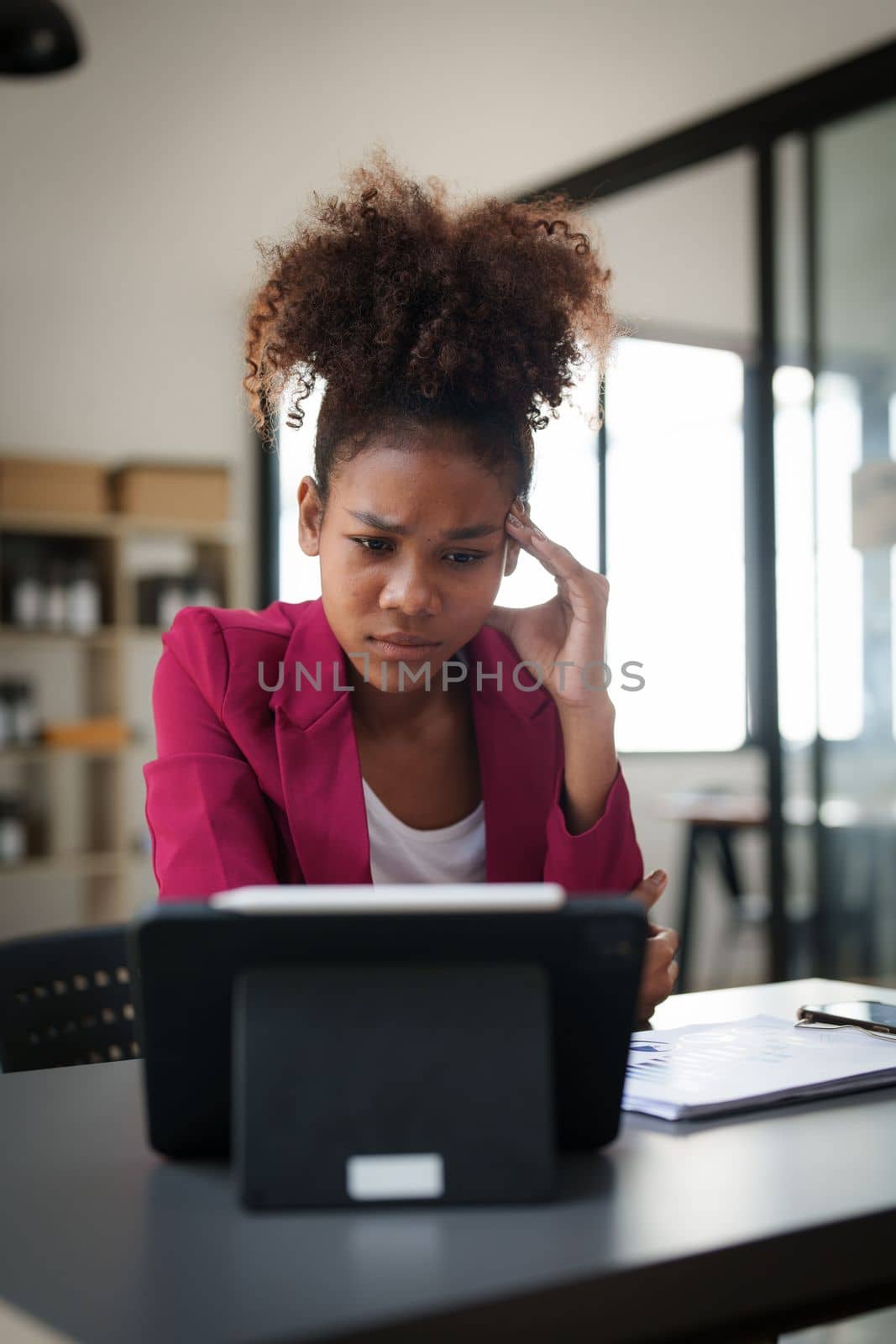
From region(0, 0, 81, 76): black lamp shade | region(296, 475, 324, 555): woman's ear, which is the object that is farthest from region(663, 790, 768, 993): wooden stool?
region(296, 475, 324, 555): woman's ear

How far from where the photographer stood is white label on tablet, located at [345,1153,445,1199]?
26.9 inches

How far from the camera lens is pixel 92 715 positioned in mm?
5602

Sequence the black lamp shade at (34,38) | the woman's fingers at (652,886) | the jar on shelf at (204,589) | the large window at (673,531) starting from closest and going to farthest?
1. the woman's fingers at (652,886)
2. the black lamp shade at (34,38)
3. the large window at (673,531)
4. the jar on shelf at (204,589)

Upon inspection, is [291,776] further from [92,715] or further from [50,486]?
[92,715]

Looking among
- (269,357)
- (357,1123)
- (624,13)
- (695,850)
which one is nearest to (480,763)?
(269,357)

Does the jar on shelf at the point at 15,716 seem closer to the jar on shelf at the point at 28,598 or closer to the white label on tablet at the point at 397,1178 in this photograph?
the jar on shelf at the point at 28,598

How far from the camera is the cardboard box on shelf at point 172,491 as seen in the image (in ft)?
17.6

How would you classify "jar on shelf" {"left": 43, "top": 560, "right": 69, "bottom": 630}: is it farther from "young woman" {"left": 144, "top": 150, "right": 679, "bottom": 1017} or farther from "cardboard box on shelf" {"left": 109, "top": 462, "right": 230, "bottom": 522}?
"young woman" {"left": 144, "top": 150, "right": 679, "bottom": 1017}

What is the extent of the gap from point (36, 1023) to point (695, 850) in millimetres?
4359

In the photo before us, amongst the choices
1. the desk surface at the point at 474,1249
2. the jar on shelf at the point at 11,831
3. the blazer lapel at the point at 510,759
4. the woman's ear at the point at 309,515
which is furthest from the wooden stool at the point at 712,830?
the desk surface at the point at 474,1249

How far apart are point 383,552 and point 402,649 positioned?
0.36ft

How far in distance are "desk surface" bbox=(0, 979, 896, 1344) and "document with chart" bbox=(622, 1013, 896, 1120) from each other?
0.05 metres

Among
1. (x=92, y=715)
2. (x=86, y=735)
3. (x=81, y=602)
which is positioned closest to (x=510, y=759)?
(x=86, y=735)

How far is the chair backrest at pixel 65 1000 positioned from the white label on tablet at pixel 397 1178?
2.27 feet
